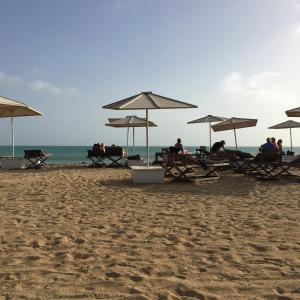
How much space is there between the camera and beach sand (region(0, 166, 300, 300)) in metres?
2.97

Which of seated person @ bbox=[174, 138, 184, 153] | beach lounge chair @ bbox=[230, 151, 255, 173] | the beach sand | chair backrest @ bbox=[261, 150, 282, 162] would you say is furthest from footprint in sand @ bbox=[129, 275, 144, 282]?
seated person @ bbox=[174, 138, 184, 153]

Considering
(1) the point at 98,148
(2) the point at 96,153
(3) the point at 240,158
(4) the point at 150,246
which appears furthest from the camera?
(1) the point at 98,148

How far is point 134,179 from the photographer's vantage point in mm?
9438

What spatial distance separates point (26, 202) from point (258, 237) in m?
4.03

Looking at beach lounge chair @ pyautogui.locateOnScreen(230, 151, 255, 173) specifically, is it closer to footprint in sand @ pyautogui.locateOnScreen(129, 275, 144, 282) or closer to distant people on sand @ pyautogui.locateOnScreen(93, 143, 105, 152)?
distant people on sand @ pyautogui.locateOnScreen(93, 143, 105, 152)

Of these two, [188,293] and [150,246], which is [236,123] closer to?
[150,246]

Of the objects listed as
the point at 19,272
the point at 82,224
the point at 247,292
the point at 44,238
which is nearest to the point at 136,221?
the point at 82,224

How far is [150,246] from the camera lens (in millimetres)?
4047

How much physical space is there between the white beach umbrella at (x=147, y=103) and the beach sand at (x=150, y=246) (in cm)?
265

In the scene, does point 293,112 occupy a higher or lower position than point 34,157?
higher

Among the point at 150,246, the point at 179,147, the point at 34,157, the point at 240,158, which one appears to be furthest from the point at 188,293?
the point at 34,157

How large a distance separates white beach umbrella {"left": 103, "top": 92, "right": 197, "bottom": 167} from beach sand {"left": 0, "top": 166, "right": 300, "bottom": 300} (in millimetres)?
2649

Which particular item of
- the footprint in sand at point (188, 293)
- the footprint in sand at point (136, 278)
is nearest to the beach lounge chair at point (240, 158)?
the footprint in sand at point (136, 278)

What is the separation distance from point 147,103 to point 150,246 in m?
5.78
